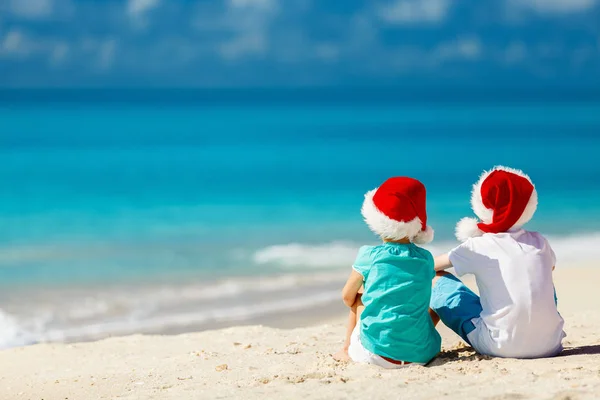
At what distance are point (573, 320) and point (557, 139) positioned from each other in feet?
64.1

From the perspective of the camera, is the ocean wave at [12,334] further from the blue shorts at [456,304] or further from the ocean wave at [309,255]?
the blue shorts at [456,304]

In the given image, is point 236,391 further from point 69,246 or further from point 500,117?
point 500,117

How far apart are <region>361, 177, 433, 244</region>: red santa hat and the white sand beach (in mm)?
636

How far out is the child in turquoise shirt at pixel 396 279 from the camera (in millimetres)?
3918

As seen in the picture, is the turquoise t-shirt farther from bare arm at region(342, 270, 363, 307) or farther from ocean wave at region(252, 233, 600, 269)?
ocean wave at region(252, 233, 600, 269)

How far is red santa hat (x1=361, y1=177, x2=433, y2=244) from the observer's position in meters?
3.89

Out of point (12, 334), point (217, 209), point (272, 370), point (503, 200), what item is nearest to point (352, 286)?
point (272, 370)

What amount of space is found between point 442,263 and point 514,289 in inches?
13.8

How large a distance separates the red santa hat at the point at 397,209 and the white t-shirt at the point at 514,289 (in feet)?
0.80

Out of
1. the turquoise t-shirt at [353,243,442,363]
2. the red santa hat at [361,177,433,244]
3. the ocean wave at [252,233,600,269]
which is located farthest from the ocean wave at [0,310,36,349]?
the red santa hat at [361,177,433,244]

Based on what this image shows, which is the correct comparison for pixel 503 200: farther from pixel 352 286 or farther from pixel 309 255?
pixel 309 255

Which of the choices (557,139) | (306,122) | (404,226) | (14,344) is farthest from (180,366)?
(306,122)

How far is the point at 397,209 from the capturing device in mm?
3881

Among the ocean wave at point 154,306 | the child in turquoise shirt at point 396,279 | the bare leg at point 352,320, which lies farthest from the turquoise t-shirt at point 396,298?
the ocean wave at point 154,306
